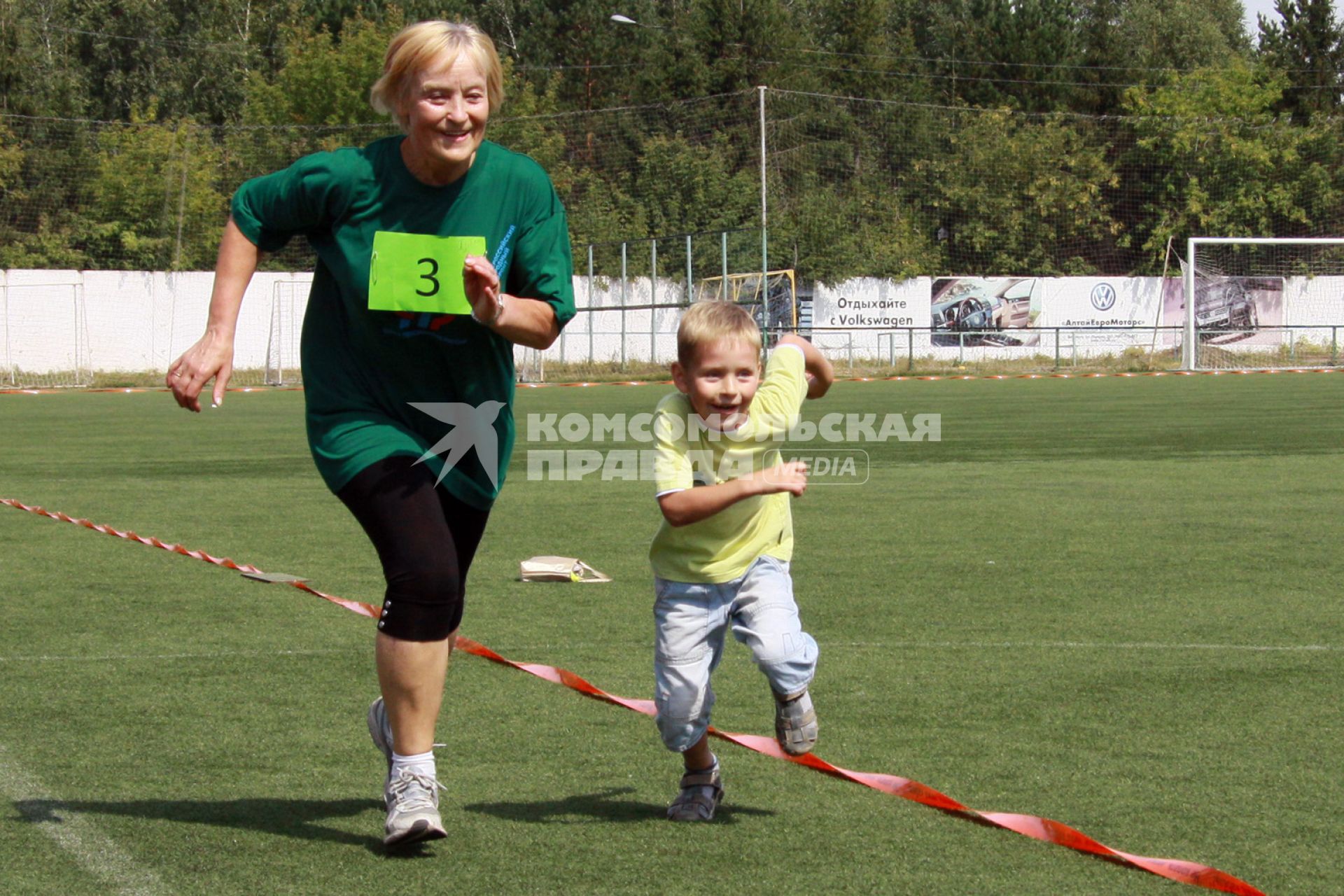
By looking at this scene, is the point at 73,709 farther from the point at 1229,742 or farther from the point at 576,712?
the point at 1229,742

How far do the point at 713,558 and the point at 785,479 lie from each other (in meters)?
0.39

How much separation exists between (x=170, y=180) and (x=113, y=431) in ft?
89.8

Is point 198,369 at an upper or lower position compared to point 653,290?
lower

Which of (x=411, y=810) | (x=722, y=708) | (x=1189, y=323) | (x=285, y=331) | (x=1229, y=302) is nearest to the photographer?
(x=411, y=810)

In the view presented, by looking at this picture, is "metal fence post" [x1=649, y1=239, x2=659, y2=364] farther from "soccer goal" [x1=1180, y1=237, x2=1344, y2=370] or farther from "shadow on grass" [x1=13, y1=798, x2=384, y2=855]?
"shadow on grass" [x1=13, y1=798, x2=384, y2=855]

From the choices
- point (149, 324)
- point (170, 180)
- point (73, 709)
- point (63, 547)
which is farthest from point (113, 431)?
point (170, 180)

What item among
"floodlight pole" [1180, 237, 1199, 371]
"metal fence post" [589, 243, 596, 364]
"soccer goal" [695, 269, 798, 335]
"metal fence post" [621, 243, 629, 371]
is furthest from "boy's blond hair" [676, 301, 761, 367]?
"floodlight pole" [1180, 237, 1199, 371]

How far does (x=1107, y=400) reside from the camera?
26188 millimetres

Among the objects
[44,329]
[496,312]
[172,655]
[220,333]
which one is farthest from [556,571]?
[44,329]

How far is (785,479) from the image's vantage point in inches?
149

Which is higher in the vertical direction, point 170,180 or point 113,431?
point 170,180

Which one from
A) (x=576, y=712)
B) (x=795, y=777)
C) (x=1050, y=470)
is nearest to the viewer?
(x=795, y=777)

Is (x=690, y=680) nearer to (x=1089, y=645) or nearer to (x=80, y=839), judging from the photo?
(x=80, y=839)

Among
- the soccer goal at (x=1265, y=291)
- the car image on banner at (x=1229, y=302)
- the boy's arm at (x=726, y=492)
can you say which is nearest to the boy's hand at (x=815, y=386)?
the boy's arm at (x=726, y=492)
